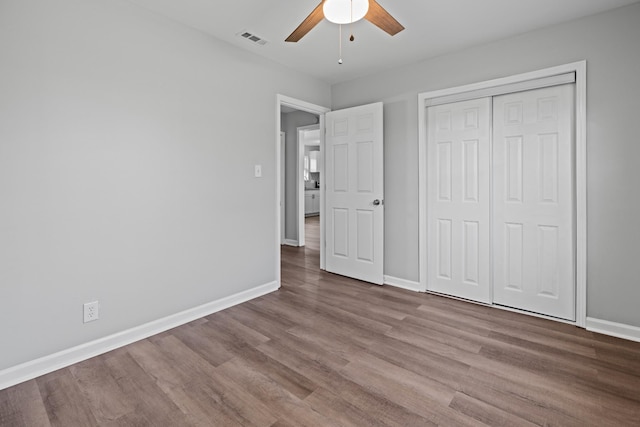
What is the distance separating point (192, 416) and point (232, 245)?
1.67 metres

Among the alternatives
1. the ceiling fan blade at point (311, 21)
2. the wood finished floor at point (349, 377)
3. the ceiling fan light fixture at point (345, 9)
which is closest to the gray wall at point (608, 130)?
the wood finished floor at point (349, 377)

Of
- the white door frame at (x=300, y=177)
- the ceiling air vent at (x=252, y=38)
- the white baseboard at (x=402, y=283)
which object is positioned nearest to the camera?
the ceiling air vent at (x=252, y=38)

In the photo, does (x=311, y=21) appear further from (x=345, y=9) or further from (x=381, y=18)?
(x=381, y=18)

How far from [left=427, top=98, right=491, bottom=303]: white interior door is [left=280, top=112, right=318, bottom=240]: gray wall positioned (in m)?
3.10

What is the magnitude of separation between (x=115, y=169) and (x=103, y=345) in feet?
4.12

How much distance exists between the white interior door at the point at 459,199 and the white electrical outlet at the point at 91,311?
9.94ft

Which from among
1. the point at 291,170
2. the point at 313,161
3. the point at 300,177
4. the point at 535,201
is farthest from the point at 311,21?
the point at 313,161

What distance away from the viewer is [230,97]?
119 inches

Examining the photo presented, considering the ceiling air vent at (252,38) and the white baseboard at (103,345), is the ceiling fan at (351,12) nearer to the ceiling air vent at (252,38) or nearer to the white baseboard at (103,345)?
the ceiling air vent at (252,38)

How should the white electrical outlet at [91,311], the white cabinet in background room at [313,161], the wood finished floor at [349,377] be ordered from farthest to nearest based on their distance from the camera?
1. the white cabinet in background room at [313,161]
2. the white electrical outlet at [91,311]
3. the wood finished floor at [349,377]

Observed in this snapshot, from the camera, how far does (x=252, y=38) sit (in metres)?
2.89

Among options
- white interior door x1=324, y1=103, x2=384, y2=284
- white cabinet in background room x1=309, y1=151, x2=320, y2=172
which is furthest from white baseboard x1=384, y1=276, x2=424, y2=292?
white cabinet in background room x1=309, y1=151, x2=320, y2=172

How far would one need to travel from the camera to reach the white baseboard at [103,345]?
1896 millimetres

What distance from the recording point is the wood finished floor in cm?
161
